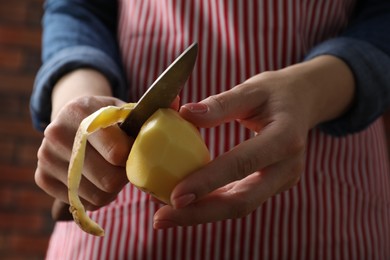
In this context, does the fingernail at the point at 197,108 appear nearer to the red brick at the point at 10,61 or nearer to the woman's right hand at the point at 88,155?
the woman's right hand at the point at 88,155

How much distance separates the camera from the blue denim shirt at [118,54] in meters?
0.63

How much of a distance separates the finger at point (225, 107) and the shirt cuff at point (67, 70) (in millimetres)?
240

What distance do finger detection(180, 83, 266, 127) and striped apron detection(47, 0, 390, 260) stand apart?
0.65 ft

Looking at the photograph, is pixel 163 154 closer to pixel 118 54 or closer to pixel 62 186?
pixel 62 186

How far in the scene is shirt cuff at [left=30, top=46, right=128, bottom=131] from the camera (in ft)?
2.14

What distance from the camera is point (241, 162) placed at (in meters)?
0.44

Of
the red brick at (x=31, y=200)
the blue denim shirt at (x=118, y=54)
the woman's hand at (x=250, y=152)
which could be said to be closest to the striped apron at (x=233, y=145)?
the blue denim shirt at (x=118, y=54)

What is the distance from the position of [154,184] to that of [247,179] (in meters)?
0.10

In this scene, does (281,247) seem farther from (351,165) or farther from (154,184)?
(154,184)

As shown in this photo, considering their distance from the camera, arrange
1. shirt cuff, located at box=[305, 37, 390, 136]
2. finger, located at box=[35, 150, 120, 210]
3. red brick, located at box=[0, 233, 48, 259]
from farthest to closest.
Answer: red brick, located at box=[0, 233, 48, 259] < shirt cuff, located at box=[305, 37, 390, 136] < finger, located at box=[35, 150, 120, 210]

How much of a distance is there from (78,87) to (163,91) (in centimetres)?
22

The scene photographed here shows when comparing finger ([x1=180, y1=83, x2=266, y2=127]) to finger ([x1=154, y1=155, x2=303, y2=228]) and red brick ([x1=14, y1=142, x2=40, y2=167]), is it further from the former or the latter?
red brick ([x1=14, y1=142, x2=40, y2=167])

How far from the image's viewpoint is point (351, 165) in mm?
711

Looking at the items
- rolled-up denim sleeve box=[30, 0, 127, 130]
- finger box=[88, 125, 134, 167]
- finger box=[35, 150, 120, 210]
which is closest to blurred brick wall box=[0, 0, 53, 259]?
rolled-up denim sleeve box=[30, 0, 127, 130]
